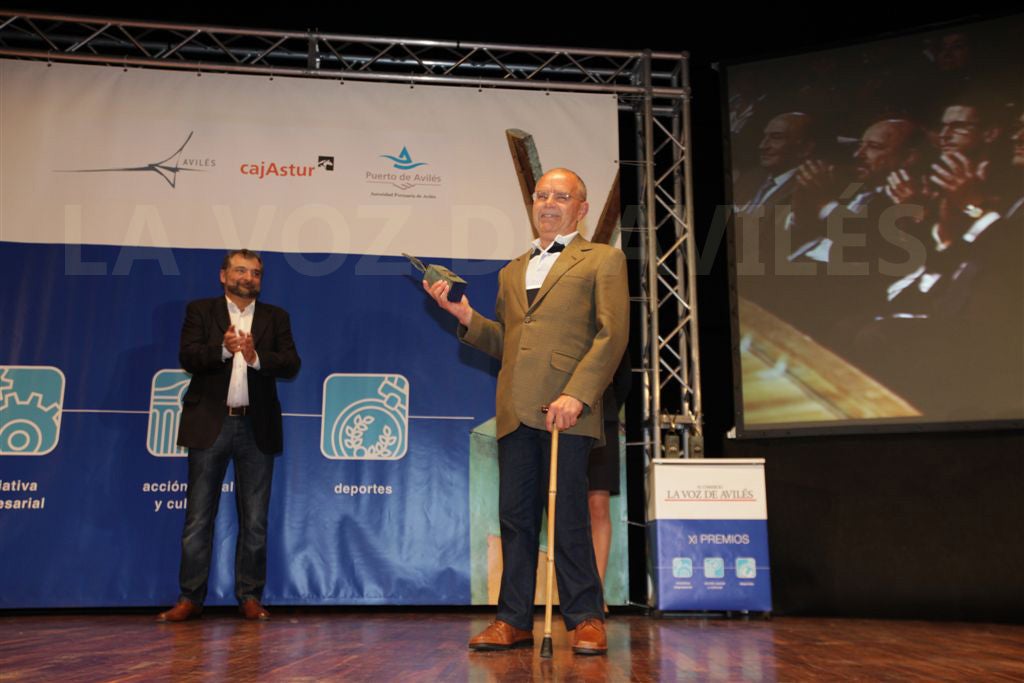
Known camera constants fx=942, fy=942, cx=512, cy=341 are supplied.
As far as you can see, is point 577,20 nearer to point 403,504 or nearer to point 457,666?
point 403,504

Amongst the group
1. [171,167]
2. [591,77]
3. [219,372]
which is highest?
[591,77]

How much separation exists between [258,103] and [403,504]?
239 cm

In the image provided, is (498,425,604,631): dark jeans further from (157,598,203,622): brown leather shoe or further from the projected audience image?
the projected audience image

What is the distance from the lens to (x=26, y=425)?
15.8 feet

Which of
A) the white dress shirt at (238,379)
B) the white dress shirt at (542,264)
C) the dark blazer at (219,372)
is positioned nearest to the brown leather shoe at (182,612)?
the dark blazer at (219,372)

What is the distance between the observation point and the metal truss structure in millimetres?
5133

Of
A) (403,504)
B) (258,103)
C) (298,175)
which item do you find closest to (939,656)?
(403,504)

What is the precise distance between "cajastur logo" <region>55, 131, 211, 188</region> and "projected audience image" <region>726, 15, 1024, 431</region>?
9.89 ft

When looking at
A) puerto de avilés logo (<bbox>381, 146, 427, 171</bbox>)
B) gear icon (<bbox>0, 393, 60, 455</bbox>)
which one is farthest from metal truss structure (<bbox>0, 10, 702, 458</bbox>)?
gear icon (<bbox>0, 393, 60, 455</bbox>)

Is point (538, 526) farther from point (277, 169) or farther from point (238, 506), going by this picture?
point (277, 169)

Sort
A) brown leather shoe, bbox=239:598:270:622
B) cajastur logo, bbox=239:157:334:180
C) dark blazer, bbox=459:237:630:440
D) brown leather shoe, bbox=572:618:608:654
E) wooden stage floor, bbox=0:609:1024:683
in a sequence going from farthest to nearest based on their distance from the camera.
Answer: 1. cajastur logo, bbox=239:157:334:180
2. brown leather shoe, bbox=239:598:270:622
3. dark blazer, bbox=459:237:630:440
4. brown leather shoe, bbox=572:618:608:654
5. wooden stage floor, bbox=0:609:1024:683

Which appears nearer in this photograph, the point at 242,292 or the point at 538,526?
the point at 538,526

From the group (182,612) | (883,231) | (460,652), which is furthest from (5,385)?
(883,231)

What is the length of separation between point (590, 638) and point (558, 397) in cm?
71
